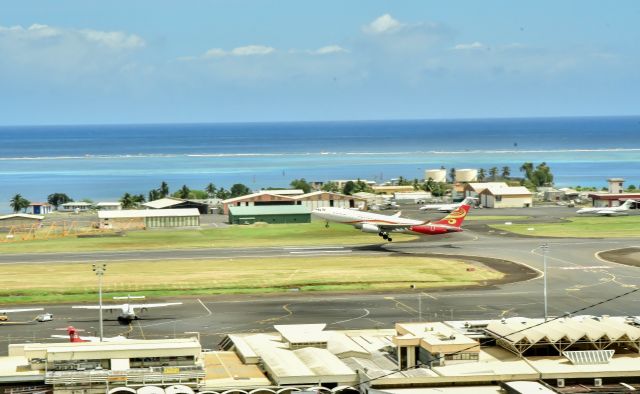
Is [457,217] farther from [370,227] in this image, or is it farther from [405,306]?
[405,306]

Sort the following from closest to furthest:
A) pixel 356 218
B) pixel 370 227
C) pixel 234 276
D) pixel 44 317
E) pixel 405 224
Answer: pixel 44 317
pixel 234 276
pixel 405 224
pixel 370 227
pixel 356 218

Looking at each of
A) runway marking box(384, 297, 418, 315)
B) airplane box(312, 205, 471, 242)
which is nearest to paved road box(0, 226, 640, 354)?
runway marking box(384, 297, 418, 315)

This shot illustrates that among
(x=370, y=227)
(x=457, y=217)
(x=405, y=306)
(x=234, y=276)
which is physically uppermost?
(x=457, y=217)

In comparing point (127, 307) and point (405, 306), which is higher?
point (127, 307)

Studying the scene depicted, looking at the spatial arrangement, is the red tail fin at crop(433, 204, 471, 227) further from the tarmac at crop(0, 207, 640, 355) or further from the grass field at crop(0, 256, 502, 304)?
the grass field at crop(0, 256, 502, 304)

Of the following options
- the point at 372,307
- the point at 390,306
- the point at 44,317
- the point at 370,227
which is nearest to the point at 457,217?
the point at 370,227

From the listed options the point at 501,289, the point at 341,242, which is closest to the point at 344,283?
the point at 501,289

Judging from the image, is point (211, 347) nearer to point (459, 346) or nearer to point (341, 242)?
point (459, 346)

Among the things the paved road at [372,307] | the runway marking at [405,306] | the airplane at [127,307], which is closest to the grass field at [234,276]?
the paved road at [372,307]
